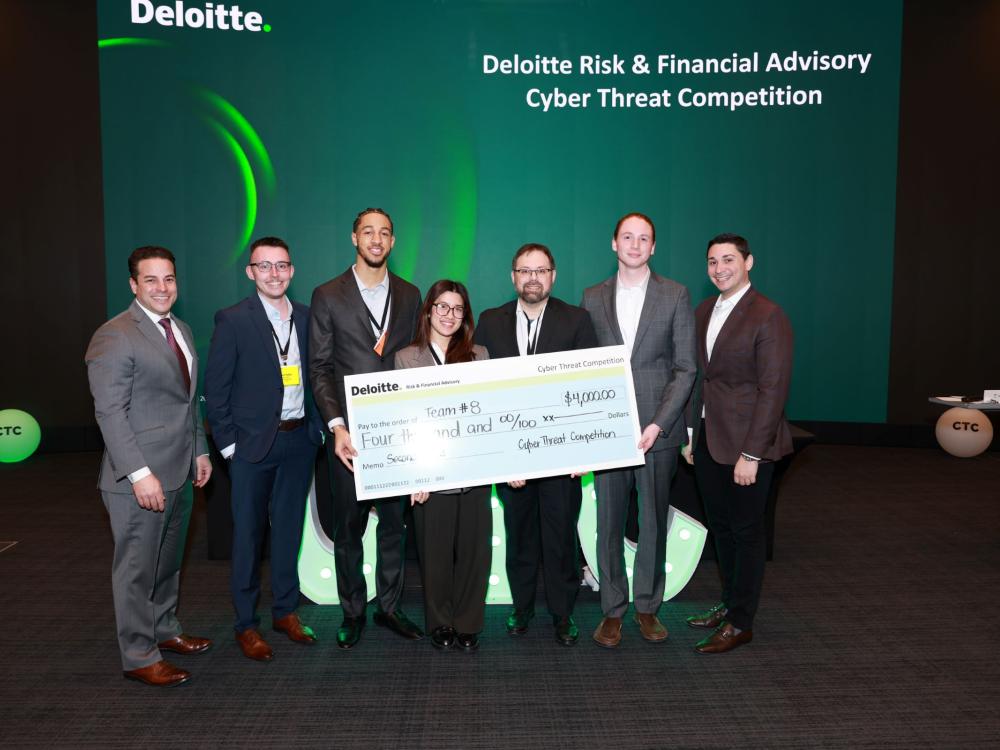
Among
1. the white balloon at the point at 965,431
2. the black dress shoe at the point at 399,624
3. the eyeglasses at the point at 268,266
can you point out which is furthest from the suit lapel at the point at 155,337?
the white balloon at the point at 965,431

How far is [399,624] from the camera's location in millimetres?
3205

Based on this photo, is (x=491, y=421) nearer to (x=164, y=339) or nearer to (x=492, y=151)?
(x=164, y=339)

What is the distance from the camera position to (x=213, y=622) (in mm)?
3426

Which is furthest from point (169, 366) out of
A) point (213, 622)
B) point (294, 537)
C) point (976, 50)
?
point (976, 50)

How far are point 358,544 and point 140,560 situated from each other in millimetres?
816

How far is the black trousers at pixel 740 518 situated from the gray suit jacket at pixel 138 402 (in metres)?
2.03

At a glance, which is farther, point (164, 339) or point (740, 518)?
point (740, 518)

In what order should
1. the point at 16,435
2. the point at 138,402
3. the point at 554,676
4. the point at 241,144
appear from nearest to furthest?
the point at 138,402 < the point at 554,676 < the point at 16,435 < the point at 241,144

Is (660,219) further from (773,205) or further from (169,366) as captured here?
(169,366)

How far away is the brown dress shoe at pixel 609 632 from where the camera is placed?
3125mm

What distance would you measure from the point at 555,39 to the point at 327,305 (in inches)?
196

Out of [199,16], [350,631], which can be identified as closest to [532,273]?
[350,631]

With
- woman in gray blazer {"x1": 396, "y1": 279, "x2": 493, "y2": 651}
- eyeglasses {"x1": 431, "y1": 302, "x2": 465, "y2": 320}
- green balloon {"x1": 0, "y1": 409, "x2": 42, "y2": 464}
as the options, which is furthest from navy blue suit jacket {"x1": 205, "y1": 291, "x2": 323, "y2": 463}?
green balloon {"x1": 0, "y1": 409, "x2": 42, "y2": 464}

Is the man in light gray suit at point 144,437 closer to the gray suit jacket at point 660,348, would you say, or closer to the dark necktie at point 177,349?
the dark necktie at point 177,349
